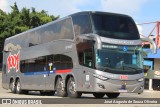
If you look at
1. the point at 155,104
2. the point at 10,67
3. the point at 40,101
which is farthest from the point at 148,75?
the point at 40,101

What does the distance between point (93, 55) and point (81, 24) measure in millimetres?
1839

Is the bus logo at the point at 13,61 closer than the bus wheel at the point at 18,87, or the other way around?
the bus wheel at the point at 18,87

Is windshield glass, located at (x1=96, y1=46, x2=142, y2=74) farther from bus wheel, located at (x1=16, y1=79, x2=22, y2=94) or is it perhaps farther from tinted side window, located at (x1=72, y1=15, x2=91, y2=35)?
bus wheel, located at (x1=16, y1=79, x2=22, y2=94)

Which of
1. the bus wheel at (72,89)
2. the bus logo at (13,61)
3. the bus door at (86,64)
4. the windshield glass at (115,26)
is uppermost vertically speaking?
the windshield glass at (115,26)

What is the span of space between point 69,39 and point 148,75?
25015mm

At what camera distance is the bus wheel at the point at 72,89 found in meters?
19.0

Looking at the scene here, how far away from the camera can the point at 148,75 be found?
43094mm

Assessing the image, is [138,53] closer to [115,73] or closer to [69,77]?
[115,73]

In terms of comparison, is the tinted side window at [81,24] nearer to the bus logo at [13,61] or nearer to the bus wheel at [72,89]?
the bus wheel at [72,89]

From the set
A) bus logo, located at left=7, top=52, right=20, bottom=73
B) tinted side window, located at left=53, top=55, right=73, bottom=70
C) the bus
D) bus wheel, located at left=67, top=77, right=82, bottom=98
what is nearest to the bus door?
the bus

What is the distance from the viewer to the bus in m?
17.6

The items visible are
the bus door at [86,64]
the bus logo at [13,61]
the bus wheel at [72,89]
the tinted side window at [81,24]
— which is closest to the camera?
the bus door at [86,64]

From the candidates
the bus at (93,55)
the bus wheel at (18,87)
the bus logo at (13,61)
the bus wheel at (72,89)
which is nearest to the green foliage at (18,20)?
the bus logo at (13,61)

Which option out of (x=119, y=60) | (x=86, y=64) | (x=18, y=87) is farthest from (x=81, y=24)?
(x=18, y=87)
